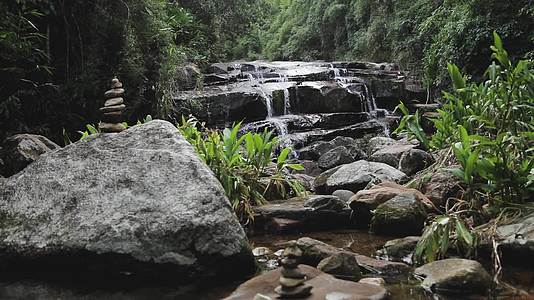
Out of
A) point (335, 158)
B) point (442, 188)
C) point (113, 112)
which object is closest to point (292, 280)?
point (113, 112)

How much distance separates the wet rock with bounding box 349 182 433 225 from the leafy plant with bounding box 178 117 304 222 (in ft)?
2.90

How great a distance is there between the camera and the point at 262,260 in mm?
4012

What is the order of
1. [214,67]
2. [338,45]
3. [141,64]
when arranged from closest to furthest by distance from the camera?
[141,64], [214,67], [338,45]

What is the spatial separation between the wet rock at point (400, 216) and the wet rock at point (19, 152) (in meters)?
3.71

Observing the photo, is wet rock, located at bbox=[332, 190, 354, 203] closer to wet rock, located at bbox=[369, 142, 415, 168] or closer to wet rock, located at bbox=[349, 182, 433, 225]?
wet rock, located at bbox=[349, 182, 433, 225]

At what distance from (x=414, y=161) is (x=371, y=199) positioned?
2625mm

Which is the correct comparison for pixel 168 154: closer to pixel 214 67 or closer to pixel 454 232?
pixel 454 232

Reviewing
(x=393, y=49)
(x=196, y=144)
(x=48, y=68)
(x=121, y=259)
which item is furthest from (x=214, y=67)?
(x=121, y=259)

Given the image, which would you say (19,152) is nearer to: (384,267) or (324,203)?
(324,203)

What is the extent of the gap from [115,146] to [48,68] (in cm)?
324

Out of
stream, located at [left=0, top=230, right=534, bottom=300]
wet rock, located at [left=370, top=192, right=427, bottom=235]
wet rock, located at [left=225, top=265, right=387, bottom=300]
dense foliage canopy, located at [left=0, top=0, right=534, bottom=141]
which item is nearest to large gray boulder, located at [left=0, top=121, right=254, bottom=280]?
stream, located at [left=0, top=230, right=534, bottom=300]

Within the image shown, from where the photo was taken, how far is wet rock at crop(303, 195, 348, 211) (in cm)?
512

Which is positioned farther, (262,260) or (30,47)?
(30,47)

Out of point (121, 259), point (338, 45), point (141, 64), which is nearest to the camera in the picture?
point (121, 259)
